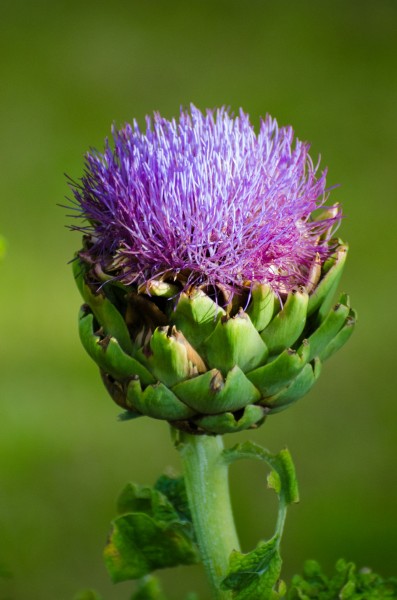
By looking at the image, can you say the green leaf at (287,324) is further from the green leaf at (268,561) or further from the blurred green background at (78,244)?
the blurred green background at (78,244)

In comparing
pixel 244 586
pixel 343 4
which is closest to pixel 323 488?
pixel 244 586

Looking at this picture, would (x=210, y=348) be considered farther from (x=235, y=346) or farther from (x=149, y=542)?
(x=149, y=542)

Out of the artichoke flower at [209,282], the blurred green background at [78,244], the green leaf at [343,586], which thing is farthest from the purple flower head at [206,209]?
the blurred green background at [78,244]

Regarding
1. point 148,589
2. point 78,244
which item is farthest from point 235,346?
point 78,244

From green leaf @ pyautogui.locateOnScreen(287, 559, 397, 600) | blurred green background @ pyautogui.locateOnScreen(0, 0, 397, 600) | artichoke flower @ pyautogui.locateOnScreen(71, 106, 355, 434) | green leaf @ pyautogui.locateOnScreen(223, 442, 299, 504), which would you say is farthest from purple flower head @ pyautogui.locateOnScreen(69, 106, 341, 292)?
blurred green background @ pyautogui.locateOnScreen(0, 0, 397, 600)

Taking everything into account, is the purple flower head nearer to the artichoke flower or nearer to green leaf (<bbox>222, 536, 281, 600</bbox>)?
the artichoke flower
